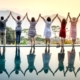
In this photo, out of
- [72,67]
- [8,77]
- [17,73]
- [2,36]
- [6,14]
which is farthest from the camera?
[6,14]

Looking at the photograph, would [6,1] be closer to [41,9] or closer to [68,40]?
[41,9]

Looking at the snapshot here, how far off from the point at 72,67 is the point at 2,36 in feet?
7.10

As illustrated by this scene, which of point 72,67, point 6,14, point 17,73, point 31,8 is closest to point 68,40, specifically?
point 31,8

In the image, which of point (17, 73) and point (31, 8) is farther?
point (31, 8)

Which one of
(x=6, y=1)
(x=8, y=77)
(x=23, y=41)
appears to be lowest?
(x=8, y=77)

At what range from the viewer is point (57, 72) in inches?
100

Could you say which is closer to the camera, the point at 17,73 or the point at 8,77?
the point at 8,77

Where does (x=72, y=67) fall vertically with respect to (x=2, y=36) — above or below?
below

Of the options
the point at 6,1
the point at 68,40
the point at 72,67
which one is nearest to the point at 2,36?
the point at 6,1

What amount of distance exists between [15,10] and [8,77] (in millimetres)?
3148

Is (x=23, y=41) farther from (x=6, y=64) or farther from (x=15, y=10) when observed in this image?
(x=6, y=64)

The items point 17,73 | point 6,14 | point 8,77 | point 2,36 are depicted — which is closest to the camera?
point 8,77

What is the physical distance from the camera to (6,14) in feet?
16.9

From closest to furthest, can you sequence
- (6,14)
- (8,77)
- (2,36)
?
(8,77) < (2,36) < (6,14)
